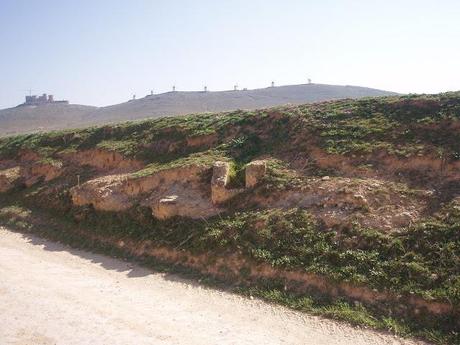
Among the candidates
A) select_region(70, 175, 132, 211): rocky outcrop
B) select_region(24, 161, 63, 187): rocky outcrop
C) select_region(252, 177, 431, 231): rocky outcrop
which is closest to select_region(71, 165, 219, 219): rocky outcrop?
select_region(70, 175, 132, 211): rocky outcrop

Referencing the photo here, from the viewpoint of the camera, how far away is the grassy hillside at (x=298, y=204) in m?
11.7

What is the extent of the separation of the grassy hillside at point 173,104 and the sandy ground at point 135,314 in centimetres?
6289

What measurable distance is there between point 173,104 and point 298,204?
239 ft

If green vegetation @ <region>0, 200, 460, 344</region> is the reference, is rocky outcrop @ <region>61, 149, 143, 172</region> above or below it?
above

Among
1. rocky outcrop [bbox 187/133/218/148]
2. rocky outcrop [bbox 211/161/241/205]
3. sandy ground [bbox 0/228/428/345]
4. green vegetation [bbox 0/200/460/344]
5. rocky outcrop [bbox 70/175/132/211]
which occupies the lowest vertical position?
sandy ground [bbox 0/228/428/345]

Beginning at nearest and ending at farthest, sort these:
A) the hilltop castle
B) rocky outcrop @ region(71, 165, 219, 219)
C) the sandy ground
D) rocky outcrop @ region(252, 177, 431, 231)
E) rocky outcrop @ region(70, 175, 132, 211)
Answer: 1. the sandy ground
2. rocky outcrop @ region(252, 177, 431, 231)
3. rocky outcrop @ region(71, 165, 219, 219)
4. rocky outcrop @ region(70, 175, 132, 211)
5. the hilltop castle

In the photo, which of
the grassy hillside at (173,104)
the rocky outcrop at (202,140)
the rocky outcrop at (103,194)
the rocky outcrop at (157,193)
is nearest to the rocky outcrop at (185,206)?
the rocky outcrop at (157,193)

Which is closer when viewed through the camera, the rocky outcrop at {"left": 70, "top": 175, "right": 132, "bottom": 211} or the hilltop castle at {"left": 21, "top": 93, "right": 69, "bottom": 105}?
the rocky outcrop at {"left": 70, "top": 175, "right": 132, "bottom": 211}

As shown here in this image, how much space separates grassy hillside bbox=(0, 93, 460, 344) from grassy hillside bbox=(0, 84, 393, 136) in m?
54.2

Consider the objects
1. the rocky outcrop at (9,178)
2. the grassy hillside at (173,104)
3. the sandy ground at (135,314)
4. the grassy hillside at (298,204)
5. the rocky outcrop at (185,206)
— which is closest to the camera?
the sandy ground at (135,314)

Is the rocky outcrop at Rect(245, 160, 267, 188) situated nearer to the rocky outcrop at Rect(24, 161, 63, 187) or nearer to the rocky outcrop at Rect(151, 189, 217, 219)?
the rocky outcrop at Rect(151, 189, 217, 219)

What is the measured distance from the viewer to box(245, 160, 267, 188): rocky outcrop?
17.3 m

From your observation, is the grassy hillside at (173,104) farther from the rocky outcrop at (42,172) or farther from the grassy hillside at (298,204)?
the grassy hillside at (298,204)

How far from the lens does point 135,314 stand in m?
11.8
